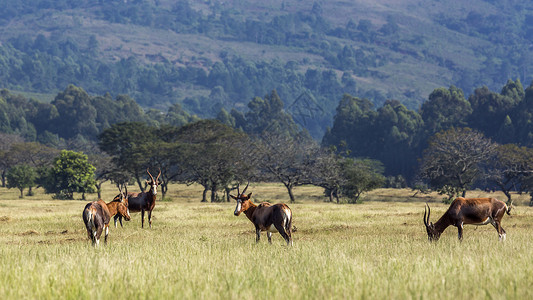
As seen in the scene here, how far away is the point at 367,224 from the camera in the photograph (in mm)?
26828

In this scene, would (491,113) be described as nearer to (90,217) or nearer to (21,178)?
(21,178)

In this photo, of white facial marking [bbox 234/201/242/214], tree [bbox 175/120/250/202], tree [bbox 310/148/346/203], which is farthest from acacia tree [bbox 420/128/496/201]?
white facial marking [bbox 234/201/242/214]

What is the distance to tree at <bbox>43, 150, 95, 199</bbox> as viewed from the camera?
243ft

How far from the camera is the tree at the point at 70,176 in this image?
74.2m

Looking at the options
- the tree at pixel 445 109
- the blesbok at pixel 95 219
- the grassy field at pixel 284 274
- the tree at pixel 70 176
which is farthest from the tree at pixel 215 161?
the tree at pixel 445 109

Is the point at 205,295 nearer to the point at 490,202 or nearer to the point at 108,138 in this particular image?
the point at 490,202

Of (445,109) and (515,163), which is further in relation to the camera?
(445,109)

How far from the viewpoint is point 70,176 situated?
7475 centimetres

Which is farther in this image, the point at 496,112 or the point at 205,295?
the point at 496,112

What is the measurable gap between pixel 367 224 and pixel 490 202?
9.42 meters

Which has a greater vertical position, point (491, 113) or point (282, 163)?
point (282, 163)

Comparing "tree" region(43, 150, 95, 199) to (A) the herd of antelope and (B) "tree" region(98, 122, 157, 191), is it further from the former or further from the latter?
(A) the herd of antelope

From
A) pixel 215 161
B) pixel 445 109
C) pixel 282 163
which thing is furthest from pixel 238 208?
pixel 445 109

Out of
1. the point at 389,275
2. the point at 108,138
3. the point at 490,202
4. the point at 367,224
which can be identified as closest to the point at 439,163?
the point at 108,138
